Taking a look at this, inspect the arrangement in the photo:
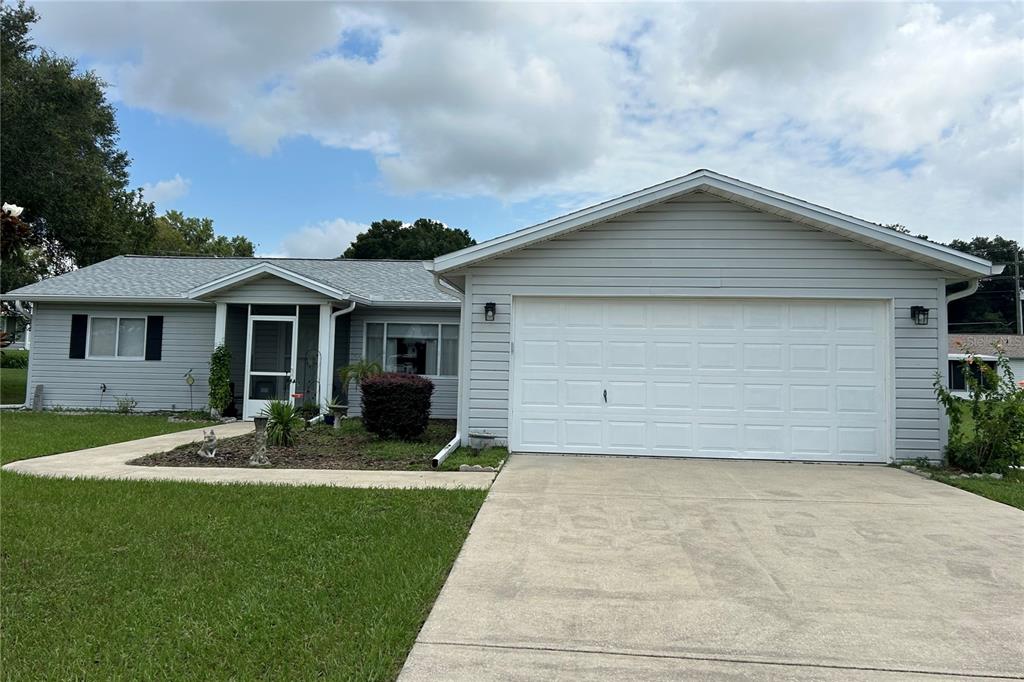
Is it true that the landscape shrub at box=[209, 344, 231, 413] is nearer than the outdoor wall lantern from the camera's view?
No

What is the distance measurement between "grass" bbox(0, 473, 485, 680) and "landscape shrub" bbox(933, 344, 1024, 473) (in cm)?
664

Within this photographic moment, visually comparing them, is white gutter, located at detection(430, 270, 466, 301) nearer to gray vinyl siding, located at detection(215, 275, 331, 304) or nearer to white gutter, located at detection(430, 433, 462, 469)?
white gutter, located at detection(430, 433, 462, 469)

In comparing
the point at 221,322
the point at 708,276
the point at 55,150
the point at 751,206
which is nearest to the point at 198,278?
the point at 221,322

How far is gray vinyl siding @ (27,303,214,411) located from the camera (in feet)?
45.7

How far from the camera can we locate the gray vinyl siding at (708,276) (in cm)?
813

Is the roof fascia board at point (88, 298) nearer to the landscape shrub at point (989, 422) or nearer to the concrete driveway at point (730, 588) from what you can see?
the concrete driveway at point (730, 588)

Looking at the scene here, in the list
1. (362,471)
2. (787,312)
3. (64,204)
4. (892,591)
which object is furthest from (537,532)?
(64,204)

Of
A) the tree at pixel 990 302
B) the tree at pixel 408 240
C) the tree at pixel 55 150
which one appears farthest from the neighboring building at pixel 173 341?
the tree at pixel 990 302

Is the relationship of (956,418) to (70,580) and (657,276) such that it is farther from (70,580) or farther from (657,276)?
(70,580)

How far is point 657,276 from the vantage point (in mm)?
8500

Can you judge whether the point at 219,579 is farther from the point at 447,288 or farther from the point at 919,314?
the point at 919,314

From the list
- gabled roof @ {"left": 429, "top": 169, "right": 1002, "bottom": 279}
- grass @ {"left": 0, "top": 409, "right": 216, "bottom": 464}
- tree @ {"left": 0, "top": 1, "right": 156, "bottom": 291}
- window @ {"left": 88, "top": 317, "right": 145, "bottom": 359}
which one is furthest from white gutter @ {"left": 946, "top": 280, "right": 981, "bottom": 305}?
tree @ {"left": 0, "top": 1, "right": 156, "bottom": 291}

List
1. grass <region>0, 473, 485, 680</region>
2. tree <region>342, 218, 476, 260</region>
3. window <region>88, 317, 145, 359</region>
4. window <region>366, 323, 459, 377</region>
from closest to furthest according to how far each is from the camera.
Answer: grass <region>0, 473, 485, 680</region> < window <region>366, 323, 459, 377</region> < window <region>88, 317, 145, 359</region> < tree <region>342, 218, 476, 260</region>

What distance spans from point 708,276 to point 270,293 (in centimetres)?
884
